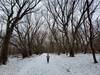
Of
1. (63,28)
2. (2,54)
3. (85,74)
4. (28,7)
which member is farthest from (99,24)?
(85,74)

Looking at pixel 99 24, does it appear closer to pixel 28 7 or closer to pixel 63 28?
pixel 63 28

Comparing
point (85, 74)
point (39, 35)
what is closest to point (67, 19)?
point (85, 74)

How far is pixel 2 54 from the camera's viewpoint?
780 inches

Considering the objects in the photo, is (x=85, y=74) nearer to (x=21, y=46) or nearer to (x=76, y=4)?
(x=76, y=4)

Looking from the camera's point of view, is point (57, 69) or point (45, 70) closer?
point (45, 70)

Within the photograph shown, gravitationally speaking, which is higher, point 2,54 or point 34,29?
point 34,29

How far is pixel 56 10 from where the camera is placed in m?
30.9

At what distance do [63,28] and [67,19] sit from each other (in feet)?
6.76

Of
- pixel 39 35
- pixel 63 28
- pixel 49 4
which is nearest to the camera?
pixel 63 28

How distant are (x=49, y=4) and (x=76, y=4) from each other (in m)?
6.63

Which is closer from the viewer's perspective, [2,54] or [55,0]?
[2,54]

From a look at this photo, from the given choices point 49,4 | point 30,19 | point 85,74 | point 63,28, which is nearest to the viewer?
point 85,74

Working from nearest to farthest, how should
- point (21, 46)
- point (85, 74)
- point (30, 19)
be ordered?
point (85, 74) → point (21, 46) → point (30, 19)

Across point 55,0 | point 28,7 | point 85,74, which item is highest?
point 55,0
